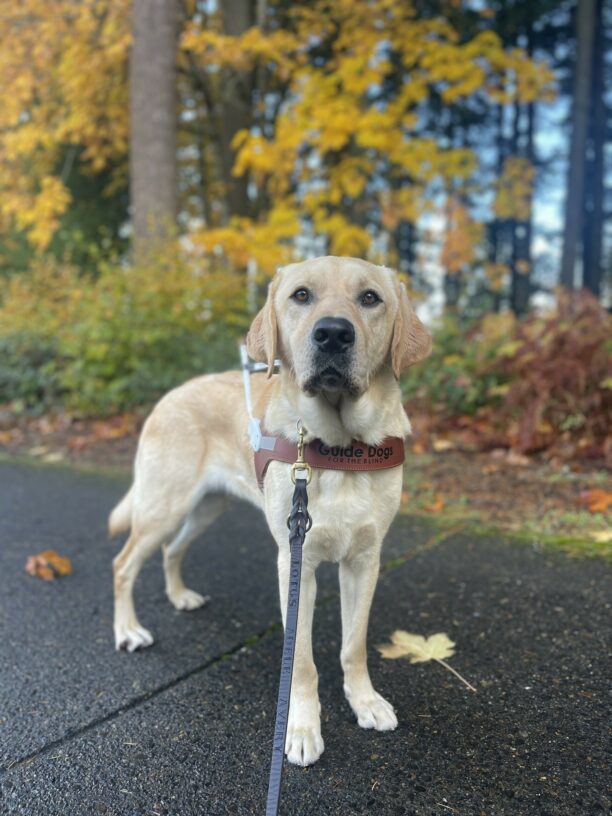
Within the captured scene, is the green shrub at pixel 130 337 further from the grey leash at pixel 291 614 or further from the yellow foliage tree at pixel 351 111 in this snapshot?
the grey leash at pixel 291 614

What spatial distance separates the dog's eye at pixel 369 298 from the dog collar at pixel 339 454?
0.51m

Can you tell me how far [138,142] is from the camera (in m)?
9.98

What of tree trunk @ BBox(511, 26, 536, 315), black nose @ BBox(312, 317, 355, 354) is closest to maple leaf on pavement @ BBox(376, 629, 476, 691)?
black nose @ BBox(312, 317, 355, 354)

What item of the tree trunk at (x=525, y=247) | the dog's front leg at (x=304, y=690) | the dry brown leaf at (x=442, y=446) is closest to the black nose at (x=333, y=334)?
the dog's front leg at (x=304, y=690)

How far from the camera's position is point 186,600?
140 inches

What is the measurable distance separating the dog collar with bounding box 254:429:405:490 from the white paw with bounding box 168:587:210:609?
4.32 ft

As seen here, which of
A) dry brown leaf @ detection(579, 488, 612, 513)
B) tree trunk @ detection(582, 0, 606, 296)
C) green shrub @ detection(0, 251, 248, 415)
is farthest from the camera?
tree trunk @ detection(582, 0, 606, 296)

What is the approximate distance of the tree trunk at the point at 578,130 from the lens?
47.3ft

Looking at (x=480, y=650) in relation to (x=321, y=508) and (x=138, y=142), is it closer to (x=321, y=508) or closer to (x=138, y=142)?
(x=321, y=508)

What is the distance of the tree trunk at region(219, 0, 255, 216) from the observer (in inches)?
469

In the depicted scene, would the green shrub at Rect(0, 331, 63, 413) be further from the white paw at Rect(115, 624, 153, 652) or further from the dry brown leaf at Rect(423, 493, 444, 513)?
the white paw at Rect(115, 624, 153, 652)

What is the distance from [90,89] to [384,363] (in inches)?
485

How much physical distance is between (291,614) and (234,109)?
12.7m

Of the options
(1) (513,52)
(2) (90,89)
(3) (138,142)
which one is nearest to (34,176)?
(2) (90,89)
